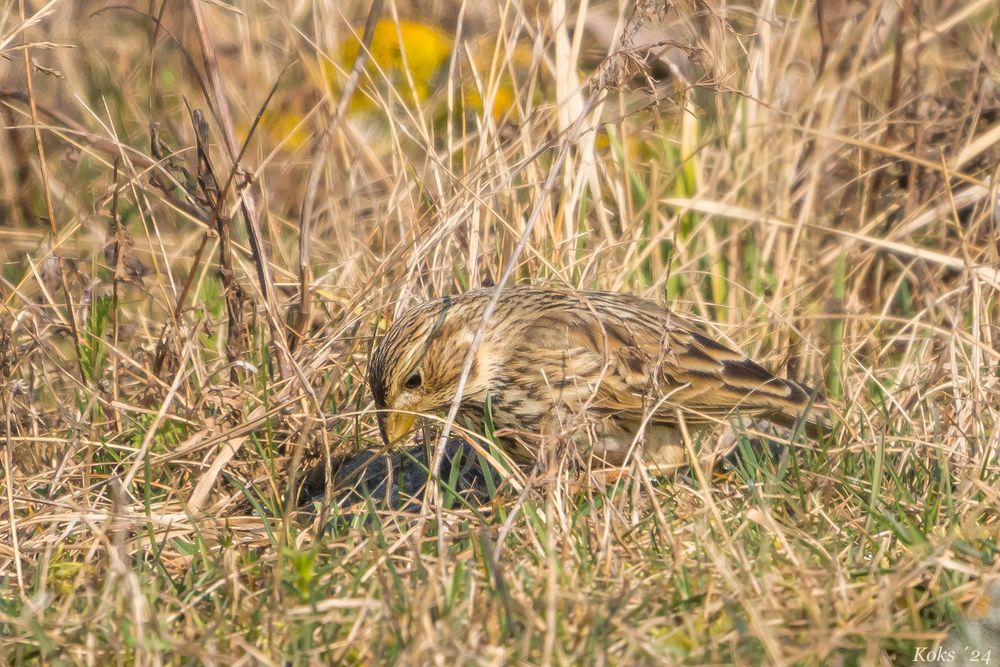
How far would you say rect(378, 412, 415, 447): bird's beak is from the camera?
3900 millimetres

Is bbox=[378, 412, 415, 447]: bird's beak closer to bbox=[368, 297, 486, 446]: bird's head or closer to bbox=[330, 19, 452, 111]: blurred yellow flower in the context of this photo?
bbox=[368, 297, 486, 446]: bird's head

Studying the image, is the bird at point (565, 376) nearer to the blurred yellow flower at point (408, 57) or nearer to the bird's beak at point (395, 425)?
the bird's beak at point (395, 425)

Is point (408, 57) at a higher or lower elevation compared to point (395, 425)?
higher

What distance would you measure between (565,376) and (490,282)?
92cm

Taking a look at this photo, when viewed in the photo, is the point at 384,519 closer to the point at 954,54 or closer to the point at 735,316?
the point at 735,316

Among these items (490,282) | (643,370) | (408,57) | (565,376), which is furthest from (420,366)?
(408,57)

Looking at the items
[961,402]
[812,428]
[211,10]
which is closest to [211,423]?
[812,428]

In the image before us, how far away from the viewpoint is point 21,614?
297cm

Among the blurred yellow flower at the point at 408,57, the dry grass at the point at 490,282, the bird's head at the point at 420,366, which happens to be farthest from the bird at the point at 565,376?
the blurred yellow flower at the point at 408,57

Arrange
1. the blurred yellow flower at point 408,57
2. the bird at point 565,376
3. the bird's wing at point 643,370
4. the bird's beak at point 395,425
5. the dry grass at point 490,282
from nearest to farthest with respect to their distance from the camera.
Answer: the dry grass at point 490,282 → the bird's beak at point 395,425 → the bird at point 565,376 → the bird's wing at point 643,370 → the blurred yellow flower at point 408,57

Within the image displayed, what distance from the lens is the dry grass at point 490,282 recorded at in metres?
2.81

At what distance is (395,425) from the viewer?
393cm

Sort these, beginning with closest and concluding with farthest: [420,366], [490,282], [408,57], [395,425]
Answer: [395,425], [420,366], [490,282], [408,57]

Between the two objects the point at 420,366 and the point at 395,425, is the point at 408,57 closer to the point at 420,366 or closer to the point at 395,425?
the point at 420,366
